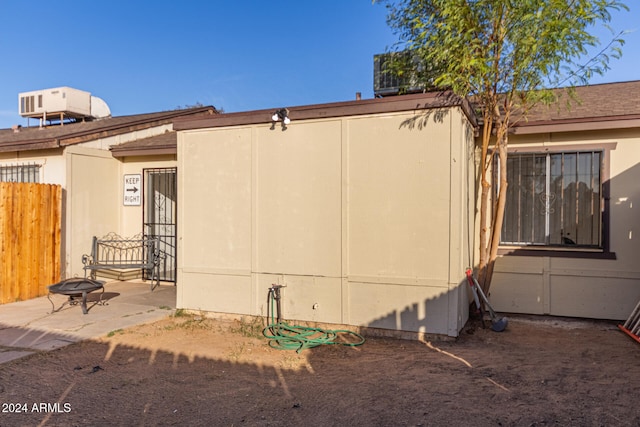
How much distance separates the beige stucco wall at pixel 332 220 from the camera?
5.36 meters

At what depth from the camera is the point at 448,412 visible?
355 cm

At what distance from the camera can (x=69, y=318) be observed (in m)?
6.39

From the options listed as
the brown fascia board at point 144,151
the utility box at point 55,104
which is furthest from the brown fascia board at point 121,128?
the utility box at point 55,104

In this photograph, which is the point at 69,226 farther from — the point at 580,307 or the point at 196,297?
the point at 580,307

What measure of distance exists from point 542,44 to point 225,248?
4870 millimetres

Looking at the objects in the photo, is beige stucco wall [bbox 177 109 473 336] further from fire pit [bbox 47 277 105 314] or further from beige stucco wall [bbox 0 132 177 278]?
beige stucco wall [bbox 0 132 177 278]

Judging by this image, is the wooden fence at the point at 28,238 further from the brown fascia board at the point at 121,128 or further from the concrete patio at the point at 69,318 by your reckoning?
the brown fascia board at the point at 121,128

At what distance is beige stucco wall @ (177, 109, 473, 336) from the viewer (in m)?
5.36

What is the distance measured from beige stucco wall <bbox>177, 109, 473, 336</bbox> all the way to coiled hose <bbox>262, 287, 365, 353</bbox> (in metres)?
0.16

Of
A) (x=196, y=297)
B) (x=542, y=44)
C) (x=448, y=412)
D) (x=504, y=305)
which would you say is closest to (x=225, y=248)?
Answer: (x=196, y=297)

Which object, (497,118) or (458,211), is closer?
(458,211)

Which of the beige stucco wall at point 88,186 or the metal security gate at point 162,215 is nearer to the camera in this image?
the beige stucco wall at point 88,186

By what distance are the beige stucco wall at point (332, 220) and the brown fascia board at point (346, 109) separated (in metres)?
0.10

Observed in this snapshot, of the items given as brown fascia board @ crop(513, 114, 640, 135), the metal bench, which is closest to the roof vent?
the metal bench
